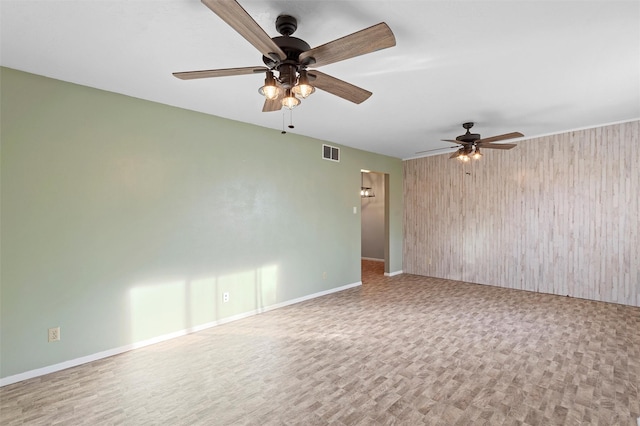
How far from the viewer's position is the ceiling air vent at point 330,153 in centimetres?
533

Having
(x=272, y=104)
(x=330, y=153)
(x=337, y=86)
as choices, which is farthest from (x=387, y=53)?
(x=330, y=153)

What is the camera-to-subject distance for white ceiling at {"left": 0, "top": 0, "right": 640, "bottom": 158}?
1.94 meters

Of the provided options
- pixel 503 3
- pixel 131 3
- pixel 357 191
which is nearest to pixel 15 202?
pixel 131 3

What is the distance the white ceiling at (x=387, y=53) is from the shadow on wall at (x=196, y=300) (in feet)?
7.04

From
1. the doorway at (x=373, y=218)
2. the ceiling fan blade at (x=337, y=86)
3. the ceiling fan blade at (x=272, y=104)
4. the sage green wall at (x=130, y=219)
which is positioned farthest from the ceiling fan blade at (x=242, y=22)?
the doorway at (x=373, y=218)

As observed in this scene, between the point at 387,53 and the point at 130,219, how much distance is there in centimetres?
303

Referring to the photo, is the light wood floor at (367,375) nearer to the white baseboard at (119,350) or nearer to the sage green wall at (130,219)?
the white baseboard at (119,350)

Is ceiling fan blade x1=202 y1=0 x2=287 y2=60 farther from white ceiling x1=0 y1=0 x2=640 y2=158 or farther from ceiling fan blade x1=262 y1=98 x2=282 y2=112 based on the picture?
ceiling fan blade x1=262 y1=98 x2=282 y2=112

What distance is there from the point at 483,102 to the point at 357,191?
2.79 m

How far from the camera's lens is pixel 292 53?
1971mm

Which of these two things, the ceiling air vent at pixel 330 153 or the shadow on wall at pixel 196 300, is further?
the ceiling air vent at pixel 330 153

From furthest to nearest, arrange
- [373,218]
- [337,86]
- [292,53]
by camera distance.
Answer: [373,218], [337,86], [292,53]

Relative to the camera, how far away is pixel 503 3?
1.87m

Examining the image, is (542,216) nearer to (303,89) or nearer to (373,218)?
(373,218)
